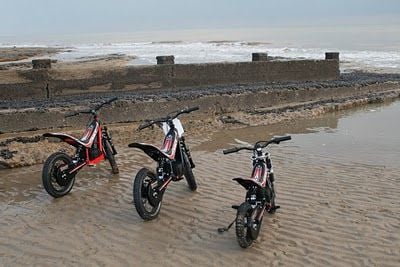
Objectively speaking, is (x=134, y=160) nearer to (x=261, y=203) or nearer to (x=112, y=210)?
(x=112, y=210)

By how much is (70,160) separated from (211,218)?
2152mm

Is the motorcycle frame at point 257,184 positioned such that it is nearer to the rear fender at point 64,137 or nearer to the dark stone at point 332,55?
the rear fender at point 64,137

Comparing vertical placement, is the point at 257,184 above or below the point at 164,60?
below

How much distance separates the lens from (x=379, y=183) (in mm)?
7020

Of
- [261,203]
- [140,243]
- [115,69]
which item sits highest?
[115,69]

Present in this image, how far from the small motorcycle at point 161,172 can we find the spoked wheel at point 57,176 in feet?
4.09

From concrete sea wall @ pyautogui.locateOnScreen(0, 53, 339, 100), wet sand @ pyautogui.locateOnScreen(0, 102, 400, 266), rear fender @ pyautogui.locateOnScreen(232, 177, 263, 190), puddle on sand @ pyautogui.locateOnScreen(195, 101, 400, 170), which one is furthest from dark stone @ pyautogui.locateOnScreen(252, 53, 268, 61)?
rear fender @ pyautogui.locateOnScreen(232, 177, 263, 190)

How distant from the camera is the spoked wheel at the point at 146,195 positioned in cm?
561

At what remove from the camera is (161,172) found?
20.3 ft

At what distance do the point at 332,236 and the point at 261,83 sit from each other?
11.1 metres

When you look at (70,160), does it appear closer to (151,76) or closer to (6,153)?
(6,153)

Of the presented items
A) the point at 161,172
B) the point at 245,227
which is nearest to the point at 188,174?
the point at 161,172

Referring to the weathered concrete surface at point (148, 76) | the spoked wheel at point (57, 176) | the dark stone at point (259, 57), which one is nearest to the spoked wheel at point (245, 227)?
the spoked wheel at point (57, 176)

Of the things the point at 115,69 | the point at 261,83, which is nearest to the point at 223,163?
the point at 115,69
